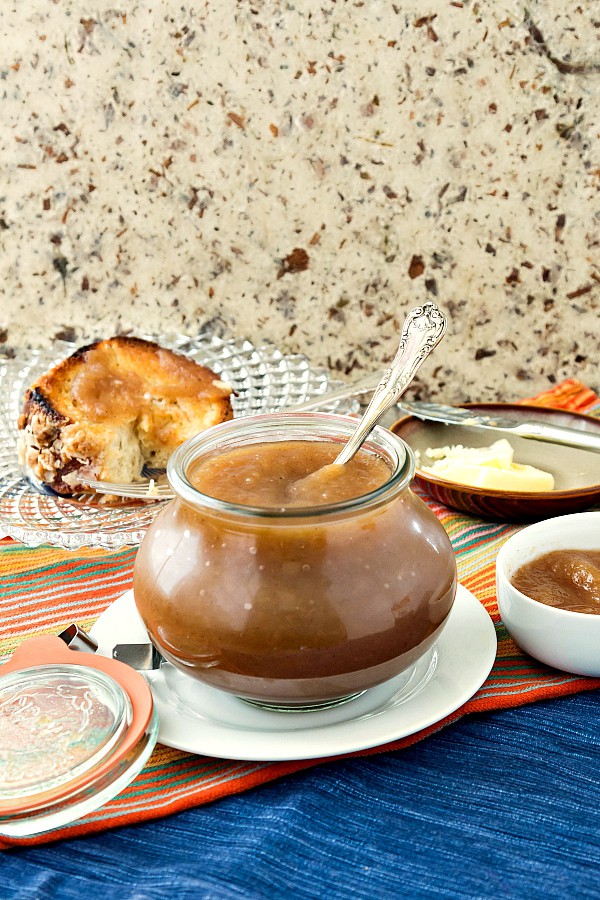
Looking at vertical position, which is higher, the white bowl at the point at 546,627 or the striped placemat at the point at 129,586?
the white bowl at the point at 546,627

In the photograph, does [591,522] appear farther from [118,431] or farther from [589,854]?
[118,431]

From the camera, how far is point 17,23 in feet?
5.21

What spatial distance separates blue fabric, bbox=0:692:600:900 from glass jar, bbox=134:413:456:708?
99mm

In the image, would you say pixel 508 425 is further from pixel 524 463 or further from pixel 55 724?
pixel 55 724

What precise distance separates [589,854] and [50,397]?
1028mm

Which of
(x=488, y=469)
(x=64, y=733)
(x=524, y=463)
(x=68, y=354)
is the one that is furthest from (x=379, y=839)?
(x=68, y=354)

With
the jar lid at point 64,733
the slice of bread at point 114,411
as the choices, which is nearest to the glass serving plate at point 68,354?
the slice of bread at point 114,411

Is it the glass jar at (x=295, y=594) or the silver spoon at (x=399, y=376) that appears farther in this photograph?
the silver spoon at (x=399, y=376)

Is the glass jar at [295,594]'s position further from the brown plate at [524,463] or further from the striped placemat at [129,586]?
the brown plate at [524,463]

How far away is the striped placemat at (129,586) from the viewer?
847 millimetres

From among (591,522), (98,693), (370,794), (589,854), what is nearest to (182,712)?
(98,693)

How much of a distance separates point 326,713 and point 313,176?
1.13 m

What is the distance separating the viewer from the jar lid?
0.76 m

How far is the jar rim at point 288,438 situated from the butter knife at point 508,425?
60 cm
